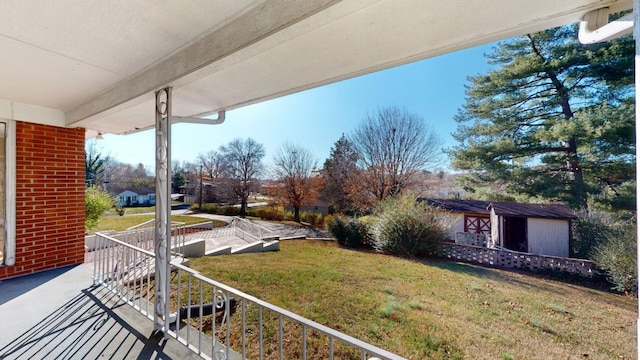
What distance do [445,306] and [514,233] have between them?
5708 millimetres

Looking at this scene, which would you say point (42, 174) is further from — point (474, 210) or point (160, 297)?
point (474, 210)

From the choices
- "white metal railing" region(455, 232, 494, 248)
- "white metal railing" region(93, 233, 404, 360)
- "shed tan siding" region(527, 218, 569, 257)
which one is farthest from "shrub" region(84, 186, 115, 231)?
"shed tan siding" region(527, 218, 569, 257)

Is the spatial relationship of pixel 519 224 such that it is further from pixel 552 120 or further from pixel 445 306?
pixel 445 306

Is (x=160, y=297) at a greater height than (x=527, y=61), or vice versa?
(x=527, y=61)

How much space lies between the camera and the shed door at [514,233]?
8.40 meters

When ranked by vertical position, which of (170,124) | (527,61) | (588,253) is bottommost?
(588,253)

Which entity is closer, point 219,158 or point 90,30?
point 90,30

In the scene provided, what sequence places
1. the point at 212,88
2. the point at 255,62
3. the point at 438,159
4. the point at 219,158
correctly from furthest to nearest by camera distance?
the point at 219,158, the point at 438,159, the point at 212,88, the point at 255,62

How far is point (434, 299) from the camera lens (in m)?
5.17

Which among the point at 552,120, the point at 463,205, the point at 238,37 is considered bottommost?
the point at 463,205

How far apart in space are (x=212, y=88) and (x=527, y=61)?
9785 mm

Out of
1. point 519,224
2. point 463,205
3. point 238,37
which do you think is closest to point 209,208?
point 463,205

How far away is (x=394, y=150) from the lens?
12.3m

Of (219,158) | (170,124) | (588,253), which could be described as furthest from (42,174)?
(219,158)
